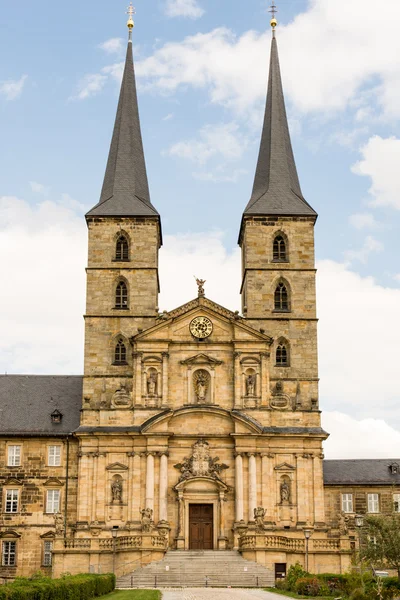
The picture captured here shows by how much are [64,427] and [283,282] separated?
18.0m

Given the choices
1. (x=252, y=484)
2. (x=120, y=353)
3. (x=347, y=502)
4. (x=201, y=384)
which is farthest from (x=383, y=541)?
(x=120, y=353)

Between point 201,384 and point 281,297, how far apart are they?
871 cm

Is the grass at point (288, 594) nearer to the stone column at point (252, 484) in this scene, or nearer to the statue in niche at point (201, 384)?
the stone column at point (252, 484)

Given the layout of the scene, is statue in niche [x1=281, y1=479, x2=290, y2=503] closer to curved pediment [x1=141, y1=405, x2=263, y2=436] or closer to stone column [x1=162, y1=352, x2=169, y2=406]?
curved pediment [x1=141, y1=405, x2=263, y2=436]

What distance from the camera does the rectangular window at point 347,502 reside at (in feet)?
215

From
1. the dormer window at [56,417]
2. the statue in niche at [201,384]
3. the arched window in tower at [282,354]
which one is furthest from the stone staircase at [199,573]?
the arched window in tower at [282,354]

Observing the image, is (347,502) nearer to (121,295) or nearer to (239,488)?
(239,488)

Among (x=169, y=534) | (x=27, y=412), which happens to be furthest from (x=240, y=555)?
(x=27, y=412)

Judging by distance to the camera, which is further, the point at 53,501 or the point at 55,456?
the point at 55,456

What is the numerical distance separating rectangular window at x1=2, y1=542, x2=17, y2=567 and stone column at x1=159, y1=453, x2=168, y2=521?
32.7 ft

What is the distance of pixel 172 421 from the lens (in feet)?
205

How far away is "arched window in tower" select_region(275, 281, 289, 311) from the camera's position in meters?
66.6

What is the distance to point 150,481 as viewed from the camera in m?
60.9

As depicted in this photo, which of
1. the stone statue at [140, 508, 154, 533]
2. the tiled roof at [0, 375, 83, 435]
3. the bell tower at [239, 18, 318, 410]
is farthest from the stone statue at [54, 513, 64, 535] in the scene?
the bell tower at [239, 18, 318, 410]
